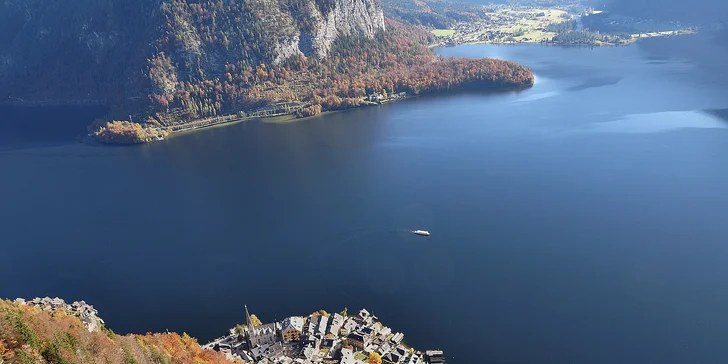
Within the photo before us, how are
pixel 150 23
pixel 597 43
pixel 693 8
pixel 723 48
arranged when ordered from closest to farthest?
1. pixel 150 23
2. pixel 723 48
3. pixel 597 43
4. pixel 693 8

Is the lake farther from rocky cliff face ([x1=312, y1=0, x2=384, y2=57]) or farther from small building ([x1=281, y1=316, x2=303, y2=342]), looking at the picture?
rocky cliff face ([x1=312, y1=0, x2=384, y2=57])

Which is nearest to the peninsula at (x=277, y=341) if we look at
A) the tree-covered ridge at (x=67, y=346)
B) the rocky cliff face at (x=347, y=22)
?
the tree-covered ridge at (x=67, y=346)

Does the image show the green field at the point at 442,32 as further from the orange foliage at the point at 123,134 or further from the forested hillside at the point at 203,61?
the orange foliage at the point at 123,134

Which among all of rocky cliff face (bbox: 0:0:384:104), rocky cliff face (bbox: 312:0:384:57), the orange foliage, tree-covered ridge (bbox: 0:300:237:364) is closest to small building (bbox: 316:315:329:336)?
tree-covered ridge (bbox: 0:300:237:364)

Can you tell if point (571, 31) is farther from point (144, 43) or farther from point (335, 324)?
point (335, 324)

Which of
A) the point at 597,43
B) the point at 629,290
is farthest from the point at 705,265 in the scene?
the point at 597,43

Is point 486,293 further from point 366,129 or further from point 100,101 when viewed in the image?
point 100,101
